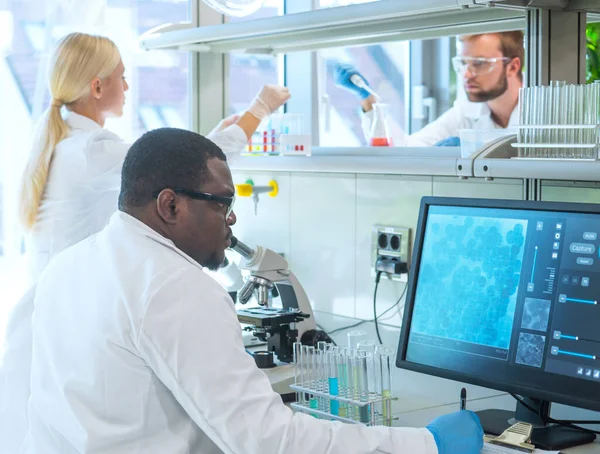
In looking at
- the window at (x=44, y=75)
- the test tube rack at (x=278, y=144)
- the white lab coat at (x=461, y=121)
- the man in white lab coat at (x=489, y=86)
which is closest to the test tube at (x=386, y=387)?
the test tube rack at (x=278, y=144)

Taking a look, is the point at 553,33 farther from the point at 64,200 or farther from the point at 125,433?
the point at 64,200

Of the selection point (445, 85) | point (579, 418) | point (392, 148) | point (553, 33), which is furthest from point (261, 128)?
point (445, 85)

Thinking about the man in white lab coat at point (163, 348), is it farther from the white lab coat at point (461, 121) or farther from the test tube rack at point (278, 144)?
the white lab coat at point (461, 121)

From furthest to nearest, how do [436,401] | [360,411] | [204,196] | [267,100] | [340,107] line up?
[340,107]
[267,100]
[436,401]
[360,411]
[204,196]

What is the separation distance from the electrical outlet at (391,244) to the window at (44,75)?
0.90 metres

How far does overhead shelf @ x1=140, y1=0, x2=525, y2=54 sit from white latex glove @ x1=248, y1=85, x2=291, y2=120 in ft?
0.46

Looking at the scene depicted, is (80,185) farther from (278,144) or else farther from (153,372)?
(153,372)

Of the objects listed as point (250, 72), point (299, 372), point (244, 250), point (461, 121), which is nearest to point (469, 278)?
point (299, 372)

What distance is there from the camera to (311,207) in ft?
8.25

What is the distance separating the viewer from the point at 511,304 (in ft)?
4.97

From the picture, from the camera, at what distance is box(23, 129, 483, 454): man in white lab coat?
1.15 m

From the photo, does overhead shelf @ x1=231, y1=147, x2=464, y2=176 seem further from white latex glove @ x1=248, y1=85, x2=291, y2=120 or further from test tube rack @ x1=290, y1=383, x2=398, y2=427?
test tube rack @ x1=290, y1=383, x2=398, y2=427

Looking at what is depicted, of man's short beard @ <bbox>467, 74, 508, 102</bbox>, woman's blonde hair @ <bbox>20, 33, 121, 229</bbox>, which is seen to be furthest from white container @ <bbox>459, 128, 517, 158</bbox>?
man's short beard @ <bbox>467, 74, 508, 102</bbox>

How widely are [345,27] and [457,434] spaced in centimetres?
123
